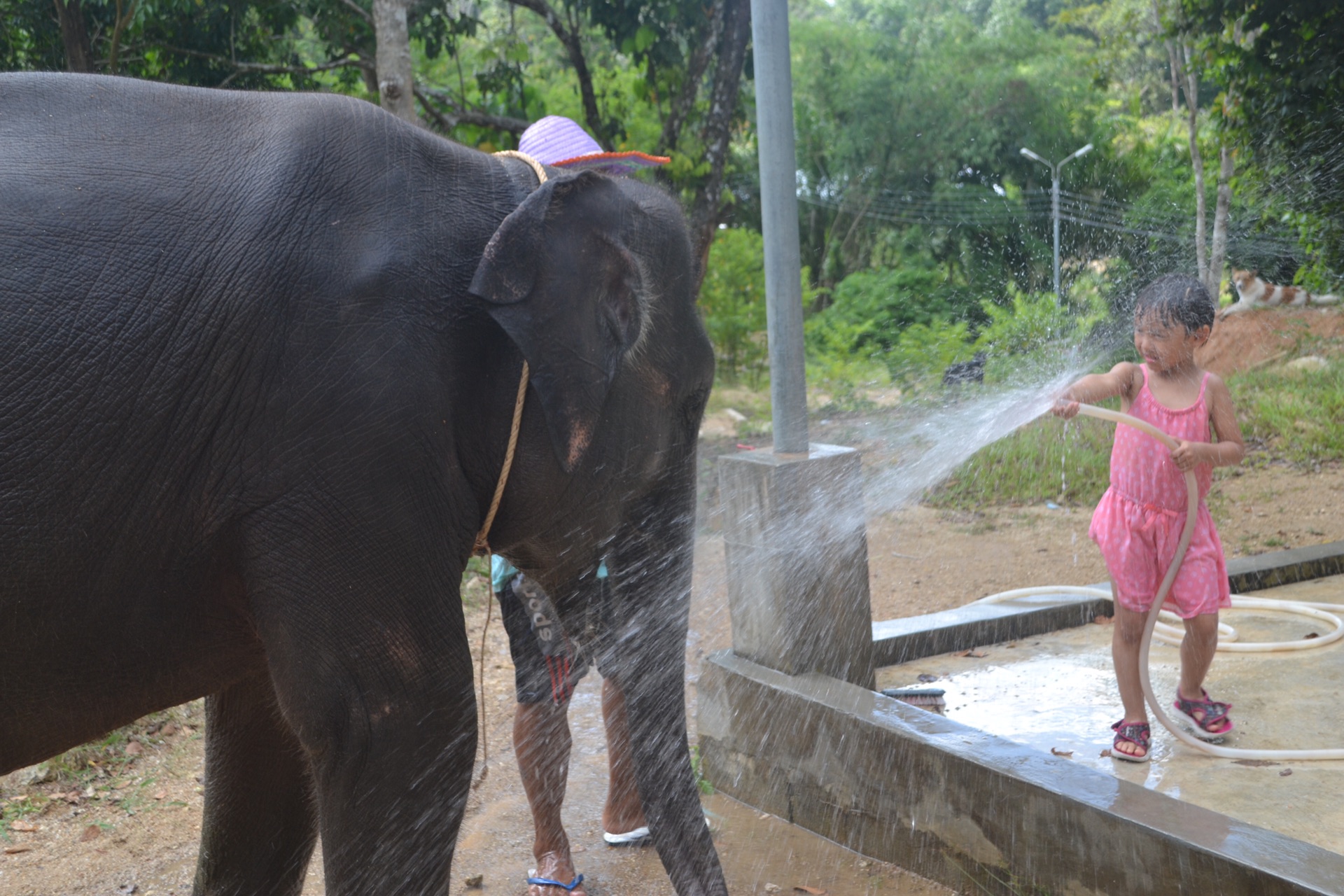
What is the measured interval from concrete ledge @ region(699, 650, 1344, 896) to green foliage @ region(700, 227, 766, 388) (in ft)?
38.3

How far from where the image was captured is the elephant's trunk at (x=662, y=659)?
246cm

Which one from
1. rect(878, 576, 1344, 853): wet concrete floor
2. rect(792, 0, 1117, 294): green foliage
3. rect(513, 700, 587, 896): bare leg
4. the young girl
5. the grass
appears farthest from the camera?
rect(792, 0, 1117, 294): green foliage

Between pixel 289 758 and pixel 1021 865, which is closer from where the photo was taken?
pixel 289 758

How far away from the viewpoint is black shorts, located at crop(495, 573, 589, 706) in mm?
3391

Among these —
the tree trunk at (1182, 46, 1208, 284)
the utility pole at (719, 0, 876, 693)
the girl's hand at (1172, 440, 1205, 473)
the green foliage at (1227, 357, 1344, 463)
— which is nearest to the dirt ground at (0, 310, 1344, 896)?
the utility pole at (719, 0, 876, 693)

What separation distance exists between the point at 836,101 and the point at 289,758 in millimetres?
27273

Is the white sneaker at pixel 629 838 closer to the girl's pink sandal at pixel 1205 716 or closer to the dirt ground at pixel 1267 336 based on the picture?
the girl's pink sandal at pixel 1205 716

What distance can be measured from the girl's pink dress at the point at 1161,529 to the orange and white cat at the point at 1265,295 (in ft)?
47.3

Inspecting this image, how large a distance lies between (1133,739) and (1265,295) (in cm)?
1513

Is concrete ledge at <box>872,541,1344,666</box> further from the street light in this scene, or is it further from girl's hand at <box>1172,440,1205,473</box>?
the street light

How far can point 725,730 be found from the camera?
162 inches

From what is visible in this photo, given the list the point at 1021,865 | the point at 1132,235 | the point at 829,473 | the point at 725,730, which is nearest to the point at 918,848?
the point at 1021,865

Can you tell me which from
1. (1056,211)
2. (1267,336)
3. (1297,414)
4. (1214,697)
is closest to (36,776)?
(1214,697)

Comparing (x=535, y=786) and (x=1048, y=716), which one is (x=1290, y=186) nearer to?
(x=1048, y=716)
